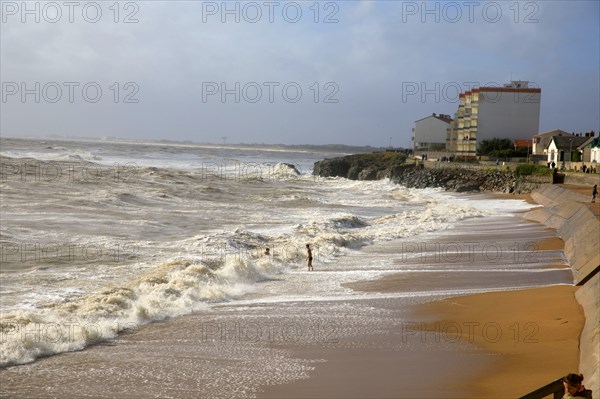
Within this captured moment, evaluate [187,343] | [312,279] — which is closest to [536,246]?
[312,279]

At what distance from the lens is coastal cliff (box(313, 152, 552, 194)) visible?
56406 millimetres

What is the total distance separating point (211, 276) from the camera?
18.3 metres

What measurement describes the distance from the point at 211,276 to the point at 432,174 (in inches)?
2086

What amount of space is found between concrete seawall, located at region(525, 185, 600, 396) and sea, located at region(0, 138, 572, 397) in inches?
27.0

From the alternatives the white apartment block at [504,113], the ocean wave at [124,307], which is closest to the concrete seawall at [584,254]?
the ocean wave at [124,307]

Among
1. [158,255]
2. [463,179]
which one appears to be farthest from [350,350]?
[463,179]

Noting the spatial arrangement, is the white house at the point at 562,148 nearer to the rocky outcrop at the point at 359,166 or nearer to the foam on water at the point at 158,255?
the rocky outcrop at the point at 359,166

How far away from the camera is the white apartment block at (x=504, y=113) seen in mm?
91000

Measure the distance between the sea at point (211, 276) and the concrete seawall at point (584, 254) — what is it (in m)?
0.69

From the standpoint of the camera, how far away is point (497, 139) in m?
90.5

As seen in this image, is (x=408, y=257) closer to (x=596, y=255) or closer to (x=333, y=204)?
(x=596, y=255)

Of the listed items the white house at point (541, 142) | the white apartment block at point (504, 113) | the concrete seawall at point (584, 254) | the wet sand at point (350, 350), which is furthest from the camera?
the white apartment block at point (504, 113)

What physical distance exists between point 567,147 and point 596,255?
→ 53.6 m

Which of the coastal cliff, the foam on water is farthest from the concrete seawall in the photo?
the coastal cliff
